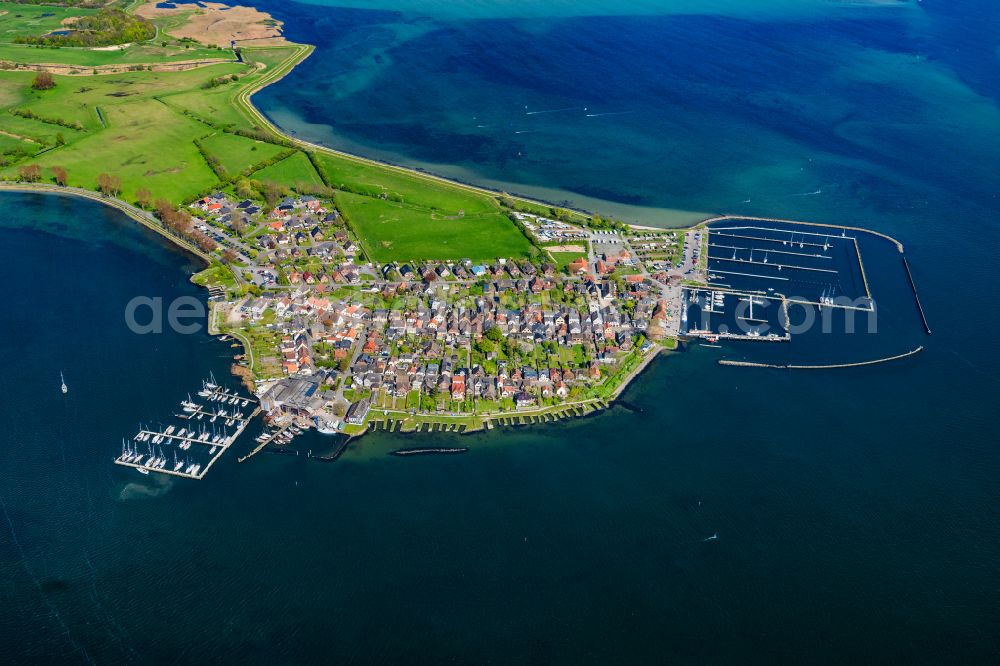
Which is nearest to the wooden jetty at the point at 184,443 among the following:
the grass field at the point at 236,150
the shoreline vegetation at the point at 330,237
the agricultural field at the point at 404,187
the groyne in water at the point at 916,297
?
the shoreline vegetation at the point at 330,237

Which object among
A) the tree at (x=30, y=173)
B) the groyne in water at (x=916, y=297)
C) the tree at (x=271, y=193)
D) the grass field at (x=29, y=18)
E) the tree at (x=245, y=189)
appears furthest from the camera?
the grass field at (x=29, y=18)

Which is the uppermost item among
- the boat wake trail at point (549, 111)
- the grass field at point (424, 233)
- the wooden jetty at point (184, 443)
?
the boat wake trail at point (549, 111)

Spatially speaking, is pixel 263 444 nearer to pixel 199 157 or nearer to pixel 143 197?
pixel 143 197

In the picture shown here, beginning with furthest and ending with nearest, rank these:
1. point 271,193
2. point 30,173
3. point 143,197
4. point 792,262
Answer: point 30,173
point 271,193
point 143,197
point 792,262

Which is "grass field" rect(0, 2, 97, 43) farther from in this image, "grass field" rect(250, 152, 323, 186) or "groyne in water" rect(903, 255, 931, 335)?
"groyne in water" rect(903, 255, 931, 335)

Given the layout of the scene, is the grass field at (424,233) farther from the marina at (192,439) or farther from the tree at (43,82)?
the tree at (43,82)

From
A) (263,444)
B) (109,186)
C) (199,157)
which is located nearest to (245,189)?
(199,157)
